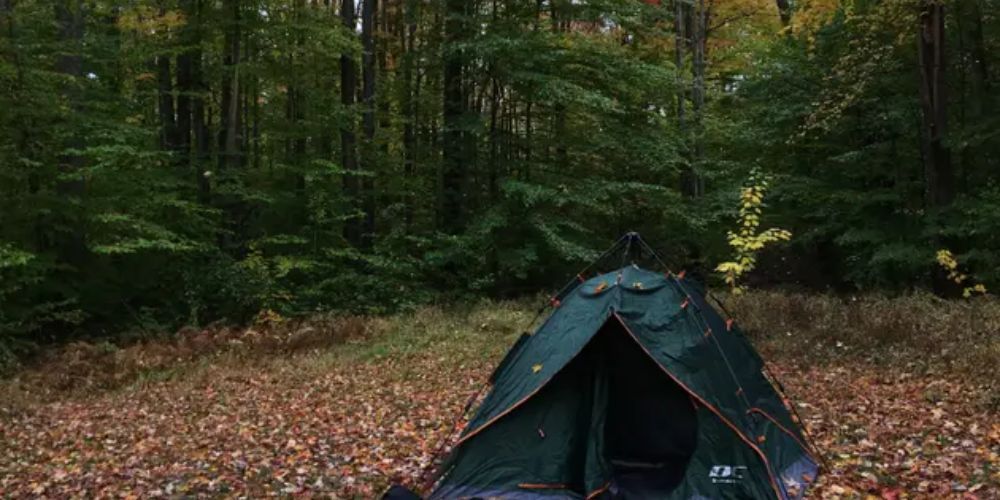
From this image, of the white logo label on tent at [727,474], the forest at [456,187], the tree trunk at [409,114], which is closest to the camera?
the white logo label on tent at [727,474]

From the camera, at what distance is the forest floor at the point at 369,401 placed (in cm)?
668

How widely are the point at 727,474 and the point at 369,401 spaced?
528cm

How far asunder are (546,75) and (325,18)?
17.6ft

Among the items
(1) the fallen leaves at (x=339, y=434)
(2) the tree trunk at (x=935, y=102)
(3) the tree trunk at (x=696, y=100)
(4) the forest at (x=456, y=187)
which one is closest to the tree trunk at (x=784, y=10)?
(4) the forest at (x=456, y=187)

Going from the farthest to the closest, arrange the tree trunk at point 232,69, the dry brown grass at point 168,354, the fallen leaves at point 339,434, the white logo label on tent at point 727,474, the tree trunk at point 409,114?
the tree trunk at point 409,114 → the tree trunk at point 232,69 → the dry brown grass at point 168,354 → the fallen leaves at point 339,434 → the white logo label on tent at point 727,474

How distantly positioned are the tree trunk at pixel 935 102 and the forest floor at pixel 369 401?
2.92 m

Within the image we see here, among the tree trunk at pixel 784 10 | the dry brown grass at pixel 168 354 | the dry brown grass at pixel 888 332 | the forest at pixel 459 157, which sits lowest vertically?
the dry brown grass at pixel 168 354

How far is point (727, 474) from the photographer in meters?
5.83

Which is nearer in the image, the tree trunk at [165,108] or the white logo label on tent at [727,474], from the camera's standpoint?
the white logo label on tent at [727,474]

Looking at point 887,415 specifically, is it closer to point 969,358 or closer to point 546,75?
point 969,358

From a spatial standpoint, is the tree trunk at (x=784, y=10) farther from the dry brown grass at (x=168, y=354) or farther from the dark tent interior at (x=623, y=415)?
the dark tent interior at (x=623, y=415)

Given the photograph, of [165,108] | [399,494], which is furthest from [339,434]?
[165,108]

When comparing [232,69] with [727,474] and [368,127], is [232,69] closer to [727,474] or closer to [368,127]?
[368,127]

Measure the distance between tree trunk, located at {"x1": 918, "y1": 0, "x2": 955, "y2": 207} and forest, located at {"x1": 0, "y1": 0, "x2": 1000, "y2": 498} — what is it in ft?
0.14
